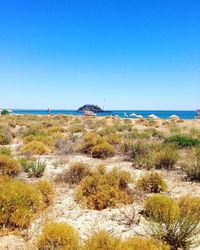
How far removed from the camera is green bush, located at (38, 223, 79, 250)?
3.70 m

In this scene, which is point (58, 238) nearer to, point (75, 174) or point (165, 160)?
point (75, 174)

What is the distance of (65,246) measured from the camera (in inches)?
142

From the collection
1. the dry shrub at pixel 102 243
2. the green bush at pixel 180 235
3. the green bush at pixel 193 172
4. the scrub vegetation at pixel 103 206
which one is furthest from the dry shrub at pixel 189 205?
the green bush at pixel 193 172

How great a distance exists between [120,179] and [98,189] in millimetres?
745

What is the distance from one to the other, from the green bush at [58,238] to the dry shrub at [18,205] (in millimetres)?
794

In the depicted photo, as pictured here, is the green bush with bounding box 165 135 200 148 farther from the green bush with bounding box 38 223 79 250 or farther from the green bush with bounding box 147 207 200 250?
the green bush with bounding box 38 223 79 250

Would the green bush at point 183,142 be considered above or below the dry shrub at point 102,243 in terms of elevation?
above

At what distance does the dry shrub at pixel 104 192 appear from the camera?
5559 millimetres

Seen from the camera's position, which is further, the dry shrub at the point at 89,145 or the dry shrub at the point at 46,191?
the dry shrub at the point at 89,145

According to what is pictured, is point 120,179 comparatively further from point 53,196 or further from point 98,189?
point 53,196

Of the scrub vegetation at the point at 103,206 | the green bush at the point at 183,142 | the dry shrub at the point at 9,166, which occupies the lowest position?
the scrub vegetation at the point at 103,206

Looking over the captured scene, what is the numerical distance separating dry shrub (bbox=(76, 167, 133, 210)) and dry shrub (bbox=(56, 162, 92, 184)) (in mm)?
1003

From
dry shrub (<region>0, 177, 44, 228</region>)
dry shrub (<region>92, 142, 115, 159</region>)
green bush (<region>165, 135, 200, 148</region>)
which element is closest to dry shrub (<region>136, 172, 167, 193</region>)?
dry shrub (<region>0, 177, 44, 228</region>)

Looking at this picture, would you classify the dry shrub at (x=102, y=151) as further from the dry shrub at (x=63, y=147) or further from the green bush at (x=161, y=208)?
the green bush at (x=161, y=208)
